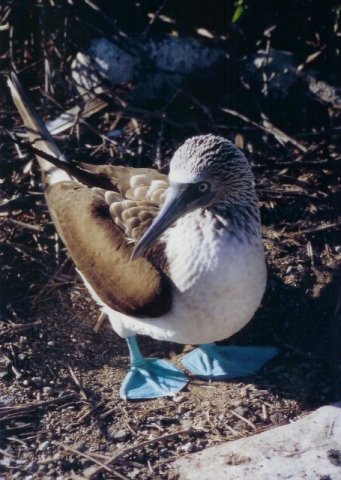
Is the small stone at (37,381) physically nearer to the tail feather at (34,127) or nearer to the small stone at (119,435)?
the small stone at (119,435)

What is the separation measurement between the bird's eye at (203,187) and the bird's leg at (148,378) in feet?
3.32

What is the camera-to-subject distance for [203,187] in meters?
3.50

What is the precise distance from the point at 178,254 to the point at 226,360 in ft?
3.02

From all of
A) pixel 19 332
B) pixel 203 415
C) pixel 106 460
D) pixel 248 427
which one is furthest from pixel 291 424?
pixel 19 332

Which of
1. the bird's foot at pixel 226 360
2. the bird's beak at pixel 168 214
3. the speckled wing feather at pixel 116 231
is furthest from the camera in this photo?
the bird's foot at pixel 226 360

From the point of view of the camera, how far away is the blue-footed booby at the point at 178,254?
3438 millimetres

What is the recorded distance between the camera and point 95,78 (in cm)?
577

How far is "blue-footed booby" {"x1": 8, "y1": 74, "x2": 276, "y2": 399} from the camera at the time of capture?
3438 mm

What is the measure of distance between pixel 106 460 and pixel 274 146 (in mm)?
2767

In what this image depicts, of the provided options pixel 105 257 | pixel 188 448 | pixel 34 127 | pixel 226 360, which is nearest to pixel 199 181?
pixel 105 257

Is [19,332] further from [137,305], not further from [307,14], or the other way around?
[307,14]

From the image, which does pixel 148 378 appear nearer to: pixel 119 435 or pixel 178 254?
pixel 119 435

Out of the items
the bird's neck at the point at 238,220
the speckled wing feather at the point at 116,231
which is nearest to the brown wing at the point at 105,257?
the speckled wing feather at the point at 116,231

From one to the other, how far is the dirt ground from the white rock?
0.39 ft
